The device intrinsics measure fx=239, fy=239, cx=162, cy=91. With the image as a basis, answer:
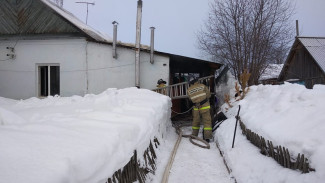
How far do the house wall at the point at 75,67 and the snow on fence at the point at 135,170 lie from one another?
238 inches

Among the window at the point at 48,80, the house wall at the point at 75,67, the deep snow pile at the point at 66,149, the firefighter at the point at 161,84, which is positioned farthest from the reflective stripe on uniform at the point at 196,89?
the window at the point at 48,80

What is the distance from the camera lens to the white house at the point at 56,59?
10.2 m

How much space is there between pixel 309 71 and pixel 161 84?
12.4 m

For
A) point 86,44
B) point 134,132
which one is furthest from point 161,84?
point 134,132

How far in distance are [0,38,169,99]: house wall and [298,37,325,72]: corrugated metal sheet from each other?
1049cm

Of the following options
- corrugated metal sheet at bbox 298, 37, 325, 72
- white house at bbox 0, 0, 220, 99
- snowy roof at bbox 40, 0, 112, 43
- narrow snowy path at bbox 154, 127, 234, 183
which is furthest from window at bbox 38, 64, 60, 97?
corrugated metal sheet at bbox 298, 37, 325, 72

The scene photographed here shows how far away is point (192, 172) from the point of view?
4.43 metres

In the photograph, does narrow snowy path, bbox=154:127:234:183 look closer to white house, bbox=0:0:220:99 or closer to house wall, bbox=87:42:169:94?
house wall, bbox=87:42:169:94

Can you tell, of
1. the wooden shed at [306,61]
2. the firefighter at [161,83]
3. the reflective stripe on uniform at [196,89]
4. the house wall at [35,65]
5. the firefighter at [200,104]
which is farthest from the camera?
the wooden shed at [306,61]

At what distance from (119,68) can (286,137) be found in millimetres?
7976

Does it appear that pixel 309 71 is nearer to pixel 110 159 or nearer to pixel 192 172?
pixel 192 172

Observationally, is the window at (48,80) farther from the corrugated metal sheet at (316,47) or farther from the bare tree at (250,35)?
the corrugated metal sheet at (316,47)

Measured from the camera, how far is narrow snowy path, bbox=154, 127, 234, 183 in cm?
412

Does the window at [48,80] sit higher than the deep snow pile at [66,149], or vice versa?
the window at [48,80]
